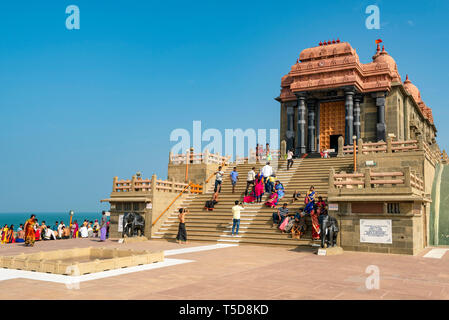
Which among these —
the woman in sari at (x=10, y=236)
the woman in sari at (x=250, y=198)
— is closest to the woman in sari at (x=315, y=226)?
the woman in sari at (x=250, y=198)

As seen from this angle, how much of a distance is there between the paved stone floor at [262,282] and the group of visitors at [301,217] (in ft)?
11.2

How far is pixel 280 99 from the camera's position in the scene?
1508 inches

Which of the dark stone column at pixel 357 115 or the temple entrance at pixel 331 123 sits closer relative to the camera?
the dark stone column at pixel 357 115

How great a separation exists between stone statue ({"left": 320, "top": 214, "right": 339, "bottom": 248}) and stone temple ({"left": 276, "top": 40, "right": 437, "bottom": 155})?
18.9 metres

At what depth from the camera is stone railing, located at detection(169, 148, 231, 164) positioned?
1193 inches

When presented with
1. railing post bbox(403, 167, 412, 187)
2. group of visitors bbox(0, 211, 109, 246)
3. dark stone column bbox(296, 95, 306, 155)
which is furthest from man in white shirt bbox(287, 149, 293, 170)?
group of visitors bbox(0, 211, 109, 246)

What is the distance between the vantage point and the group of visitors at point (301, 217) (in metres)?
16.9

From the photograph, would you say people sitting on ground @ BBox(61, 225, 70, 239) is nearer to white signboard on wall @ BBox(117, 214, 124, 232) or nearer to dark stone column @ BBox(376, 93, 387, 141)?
white signboard on wall @ BBox(117, 214, 124, 232)

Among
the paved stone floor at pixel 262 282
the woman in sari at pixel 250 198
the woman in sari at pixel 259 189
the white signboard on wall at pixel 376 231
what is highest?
the woman in sari at pixel 259 189

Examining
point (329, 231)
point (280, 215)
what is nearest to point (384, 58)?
point (280, 215)

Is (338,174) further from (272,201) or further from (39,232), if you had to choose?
(39,232)

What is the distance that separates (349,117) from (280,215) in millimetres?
17413

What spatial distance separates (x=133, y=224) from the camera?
20875 millimetres

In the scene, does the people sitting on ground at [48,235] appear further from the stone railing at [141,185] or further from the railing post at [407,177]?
the railing post at [407,177]
